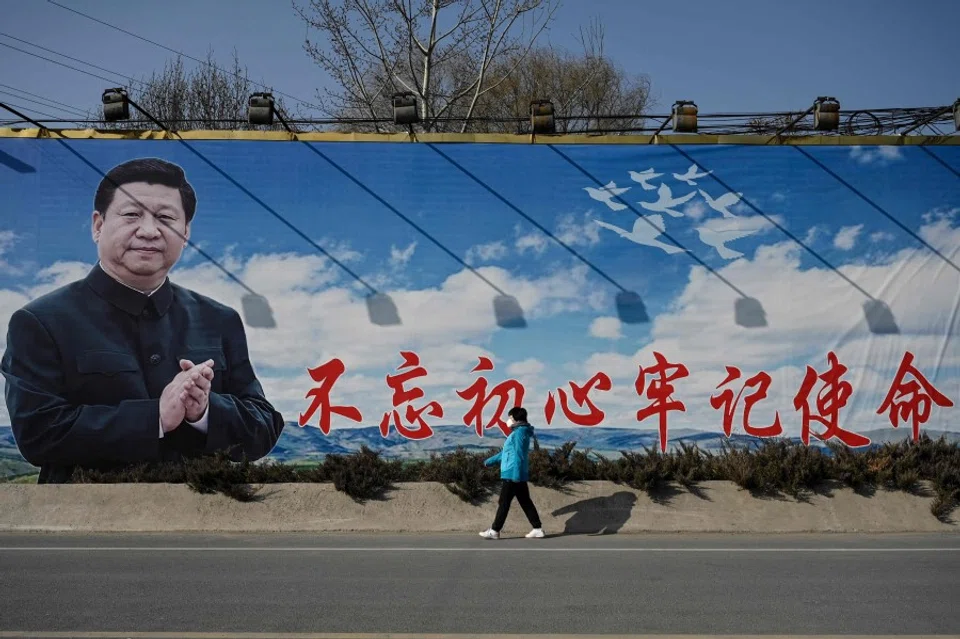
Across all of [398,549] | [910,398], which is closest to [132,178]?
[398,549]

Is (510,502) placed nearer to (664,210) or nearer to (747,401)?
(747,401)

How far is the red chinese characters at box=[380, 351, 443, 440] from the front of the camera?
1617 centimetres

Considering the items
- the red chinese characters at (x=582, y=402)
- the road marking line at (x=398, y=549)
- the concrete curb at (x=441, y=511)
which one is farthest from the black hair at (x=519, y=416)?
the red chinese characters at (x=582, y=402)

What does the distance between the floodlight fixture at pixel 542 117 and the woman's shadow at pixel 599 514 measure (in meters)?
6.19

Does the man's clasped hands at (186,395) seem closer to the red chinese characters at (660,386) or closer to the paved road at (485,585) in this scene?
the paved road at (485,585)

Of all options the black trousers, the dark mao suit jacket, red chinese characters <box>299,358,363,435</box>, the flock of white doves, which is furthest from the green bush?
the flock of white doves

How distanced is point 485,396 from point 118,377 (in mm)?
5688

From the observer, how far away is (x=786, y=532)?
13078 millimetres

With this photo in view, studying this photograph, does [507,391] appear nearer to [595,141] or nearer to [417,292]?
[417,292]

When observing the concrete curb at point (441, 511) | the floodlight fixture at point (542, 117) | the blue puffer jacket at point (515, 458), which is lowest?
the concrete curb at point (441, 511)

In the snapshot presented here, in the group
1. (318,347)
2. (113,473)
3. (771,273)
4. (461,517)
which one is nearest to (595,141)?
(771,273)

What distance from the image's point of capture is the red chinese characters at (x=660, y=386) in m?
16.2

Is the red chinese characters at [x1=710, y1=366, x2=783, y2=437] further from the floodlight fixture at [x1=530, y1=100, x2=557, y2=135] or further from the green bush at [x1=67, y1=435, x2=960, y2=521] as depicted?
the floodlight fixture at [x1=530, y1=100, x2=557, y2=135]

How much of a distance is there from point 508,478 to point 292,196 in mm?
6716
